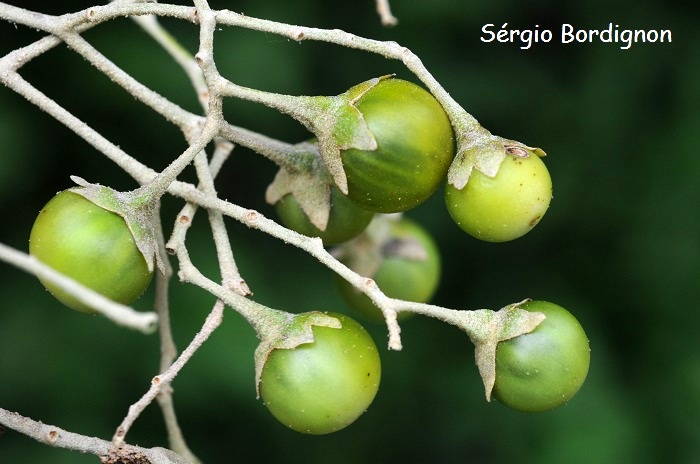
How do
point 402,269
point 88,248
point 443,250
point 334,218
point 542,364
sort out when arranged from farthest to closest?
point 443,250
point 402,269
point 334,218
point 542,364
point 88,248

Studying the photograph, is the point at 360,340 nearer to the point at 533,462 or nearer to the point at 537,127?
the point at 533,462

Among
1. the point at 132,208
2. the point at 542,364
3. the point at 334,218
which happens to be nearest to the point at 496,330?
the point at 542,364

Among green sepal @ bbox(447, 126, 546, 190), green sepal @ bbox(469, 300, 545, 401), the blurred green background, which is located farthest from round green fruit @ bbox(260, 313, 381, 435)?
the blurred green background

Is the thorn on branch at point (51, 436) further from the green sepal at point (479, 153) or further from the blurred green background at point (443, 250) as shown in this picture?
the blurred green background at point (443, 250)

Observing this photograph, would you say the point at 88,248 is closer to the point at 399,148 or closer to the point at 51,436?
the point at 51,436

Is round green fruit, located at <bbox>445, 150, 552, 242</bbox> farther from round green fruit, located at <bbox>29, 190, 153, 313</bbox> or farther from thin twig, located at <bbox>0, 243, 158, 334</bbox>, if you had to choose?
thin twig, located at <bbox>0, 243, 158, 334</bbox>

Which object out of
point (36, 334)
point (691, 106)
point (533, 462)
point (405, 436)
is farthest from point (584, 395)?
point (36, 334)
